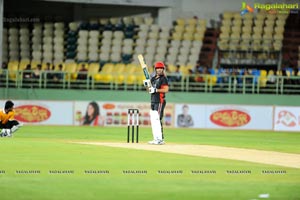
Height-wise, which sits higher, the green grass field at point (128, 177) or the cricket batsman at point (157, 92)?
the cricket batsman at point (157, 92)

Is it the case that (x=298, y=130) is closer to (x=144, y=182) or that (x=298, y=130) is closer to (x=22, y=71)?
(x=22, y=71)

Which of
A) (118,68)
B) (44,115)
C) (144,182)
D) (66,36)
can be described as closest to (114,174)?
(144,182)

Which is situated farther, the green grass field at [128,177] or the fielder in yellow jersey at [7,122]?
the fielder in yellow jersey at [7,122]

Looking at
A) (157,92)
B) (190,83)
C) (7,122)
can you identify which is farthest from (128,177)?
(190,83)

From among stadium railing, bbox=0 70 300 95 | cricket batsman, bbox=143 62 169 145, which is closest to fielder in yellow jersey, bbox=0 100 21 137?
cricket batsman, bbox=143 62 169 145

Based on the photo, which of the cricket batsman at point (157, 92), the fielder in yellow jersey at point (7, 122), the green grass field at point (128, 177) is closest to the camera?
the green grass field at point (128, 177)

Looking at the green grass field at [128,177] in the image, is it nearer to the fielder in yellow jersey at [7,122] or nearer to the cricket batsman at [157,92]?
the cricket batsman at [157,92]

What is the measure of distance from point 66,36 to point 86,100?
7.14 meters

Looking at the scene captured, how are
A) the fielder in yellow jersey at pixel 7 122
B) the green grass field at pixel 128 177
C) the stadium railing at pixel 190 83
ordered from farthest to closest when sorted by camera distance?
the stadium railing at pixel 190 83 → the fielder in yellow jersey at pixel 7 122 → the green grass field at pixel 128 177

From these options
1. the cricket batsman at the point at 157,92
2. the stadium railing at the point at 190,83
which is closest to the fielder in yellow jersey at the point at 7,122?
the cricket batsman at the point at 157,92

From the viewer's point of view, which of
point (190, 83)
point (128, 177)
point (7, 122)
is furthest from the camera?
point (190, 83)

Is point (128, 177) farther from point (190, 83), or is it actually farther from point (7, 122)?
point (190, 83)

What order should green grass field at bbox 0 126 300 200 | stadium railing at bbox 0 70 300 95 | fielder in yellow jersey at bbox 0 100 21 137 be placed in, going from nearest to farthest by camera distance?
green grass field at bbox 0 126 300 200
fielder in yellow jersey at bbox 0 100 21 137
stadium railing at bbox 0 70 300 95

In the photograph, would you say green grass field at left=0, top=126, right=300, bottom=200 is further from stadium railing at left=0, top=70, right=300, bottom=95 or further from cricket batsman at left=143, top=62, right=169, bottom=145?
stadium railing at left=0, top=70, right=300, bottom=95
